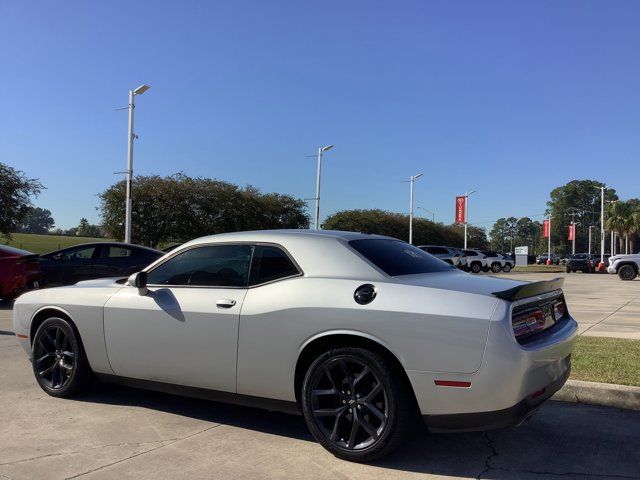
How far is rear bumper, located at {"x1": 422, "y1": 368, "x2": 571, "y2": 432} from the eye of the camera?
134 inches

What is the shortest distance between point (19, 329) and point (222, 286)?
2551 mm

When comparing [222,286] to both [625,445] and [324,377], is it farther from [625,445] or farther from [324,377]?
[625,445]

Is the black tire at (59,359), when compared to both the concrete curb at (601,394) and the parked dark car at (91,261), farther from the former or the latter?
the parked dark car at (91,261)

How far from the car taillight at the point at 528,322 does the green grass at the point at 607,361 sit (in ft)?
6.65

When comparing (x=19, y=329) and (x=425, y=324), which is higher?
(x=425, y=324)

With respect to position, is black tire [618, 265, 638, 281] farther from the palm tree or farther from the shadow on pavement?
the palm tree

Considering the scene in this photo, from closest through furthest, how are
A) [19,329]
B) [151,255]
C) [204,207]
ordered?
1. [19,329]
2. [151,255]
3. [204,207]

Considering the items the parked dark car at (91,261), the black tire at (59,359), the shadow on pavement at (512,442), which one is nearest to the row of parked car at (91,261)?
the parked dark car at (91,261)

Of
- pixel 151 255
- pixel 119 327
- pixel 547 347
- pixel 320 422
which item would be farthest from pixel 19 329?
pixel 151 255

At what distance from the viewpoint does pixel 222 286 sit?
440 cm

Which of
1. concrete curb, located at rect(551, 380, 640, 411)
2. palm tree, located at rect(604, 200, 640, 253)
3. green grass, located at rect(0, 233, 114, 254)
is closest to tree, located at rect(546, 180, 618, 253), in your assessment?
palm tree, located at rect(604, 200, 640, 253)

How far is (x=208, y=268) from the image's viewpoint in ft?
15.1

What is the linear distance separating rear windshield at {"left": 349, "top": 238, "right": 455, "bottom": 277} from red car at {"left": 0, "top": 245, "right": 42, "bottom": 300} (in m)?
9.88

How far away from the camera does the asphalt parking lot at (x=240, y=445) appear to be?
3.63m
